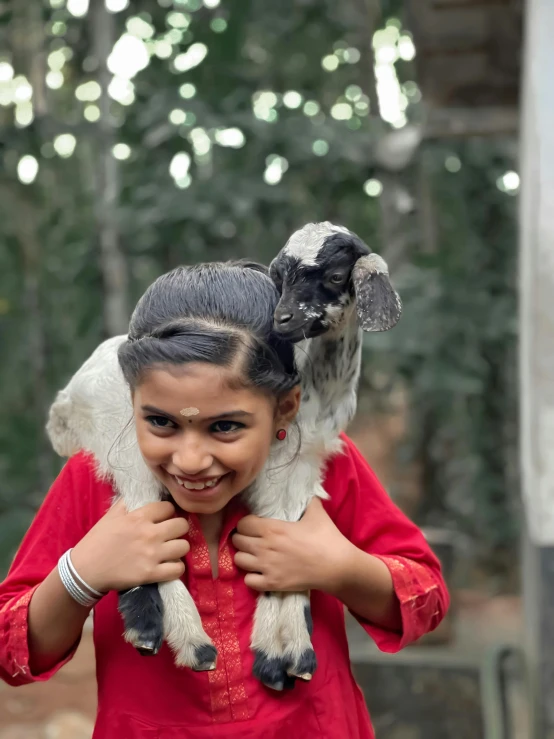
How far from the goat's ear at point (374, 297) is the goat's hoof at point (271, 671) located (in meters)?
0.51

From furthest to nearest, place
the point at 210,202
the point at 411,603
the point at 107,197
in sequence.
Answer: the point at 107,197, the point at 210,202, the point at 411,603

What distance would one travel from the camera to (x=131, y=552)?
1.24 meters

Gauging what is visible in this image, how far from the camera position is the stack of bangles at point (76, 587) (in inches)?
49.0

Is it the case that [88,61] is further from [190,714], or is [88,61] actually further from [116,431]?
[190,714]

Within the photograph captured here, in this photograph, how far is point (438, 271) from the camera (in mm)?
4152

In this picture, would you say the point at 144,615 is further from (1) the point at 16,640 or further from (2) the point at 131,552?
(1) the point at 16,640

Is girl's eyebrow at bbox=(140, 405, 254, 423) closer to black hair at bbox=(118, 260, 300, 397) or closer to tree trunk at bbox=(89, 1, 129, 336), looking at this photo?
black hair at bbox=(118, 260, 300, 397)

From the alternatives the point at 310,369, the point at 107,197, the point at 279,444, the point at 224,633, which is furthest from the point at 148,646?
the point at 107,197

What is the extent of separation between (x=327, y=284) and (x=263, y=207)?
8.83 ft

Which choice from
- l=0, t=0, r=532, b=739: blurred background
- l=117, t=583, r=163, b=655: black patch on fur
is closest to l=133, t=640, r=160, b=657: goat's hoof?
l=117, t=583, r=163, b=655: black patch on fur

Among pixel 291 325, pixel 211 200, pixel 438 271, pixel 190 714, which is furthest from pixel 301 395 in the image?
pixel 438 271

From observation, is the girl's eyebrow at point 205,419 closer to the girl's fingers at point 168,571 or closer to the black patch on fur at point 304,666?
the girl's fingers at point 168,571

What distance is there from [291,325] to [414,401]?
3.94 m

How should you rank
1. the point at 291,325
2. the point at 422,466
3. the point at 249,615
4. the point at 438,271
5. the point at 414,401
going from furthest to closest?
the point at 422,466
the point at 414,401
the point at 438,271
the point at 249,615
the point at 291,325
